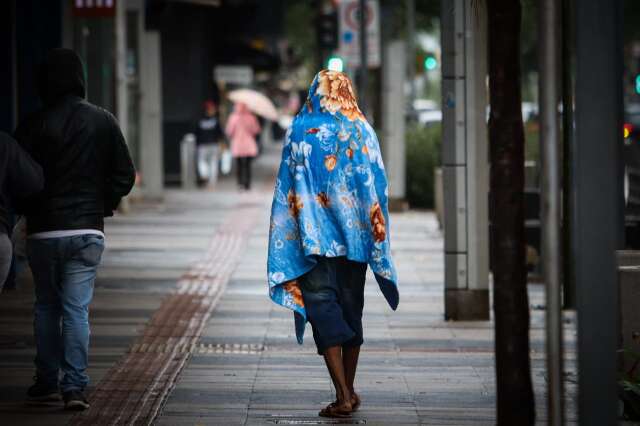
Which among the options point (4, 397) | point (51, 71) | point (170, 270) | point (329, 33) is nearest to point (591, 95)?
point (51, 71)

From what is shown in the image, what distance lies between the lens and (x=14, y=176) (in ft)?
22.0

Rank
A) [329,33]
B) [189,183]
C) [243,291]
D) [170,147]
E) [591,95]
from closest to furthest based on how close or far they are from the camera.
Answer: [591,95] → [243,291] → [329,33] → [189,183] → [170,147]

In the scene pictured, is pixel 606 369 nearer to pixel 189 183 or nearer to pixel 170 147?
pixel 189 183

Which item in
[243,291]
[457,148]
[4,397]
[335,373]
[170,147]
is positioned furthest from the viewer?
[170,147]

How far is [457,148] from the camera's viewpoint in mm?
10445

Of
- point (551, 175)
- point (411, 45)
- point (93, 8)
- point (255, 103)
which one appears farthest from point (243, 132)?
point (411, 45)

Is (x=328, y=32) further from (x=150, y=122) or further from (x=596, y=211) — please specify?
(x=596, y=211)

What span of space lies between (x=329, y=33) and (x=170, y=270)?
12398 millimetres

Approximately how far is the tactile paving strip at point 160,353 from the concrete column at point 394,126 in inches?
270

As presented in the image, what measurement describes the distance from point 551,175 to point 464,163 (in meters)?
5.48

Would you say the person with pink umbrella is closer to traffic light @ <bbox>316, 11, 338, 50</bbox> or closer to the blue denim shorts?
traffic light @ <bbox>316, 11, 338, 50</bbox>

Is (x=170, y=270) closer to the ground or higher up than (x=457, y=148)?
closer to the ground

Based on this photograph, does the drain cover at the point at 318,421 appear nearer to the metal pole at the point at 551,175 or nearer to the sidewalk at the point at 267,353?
the sidewalk at the point at 267,353

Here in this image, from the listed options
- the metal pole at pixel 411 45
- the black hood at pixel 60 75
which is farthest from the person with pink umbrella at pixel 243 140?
the black hood at pixel 60 75
